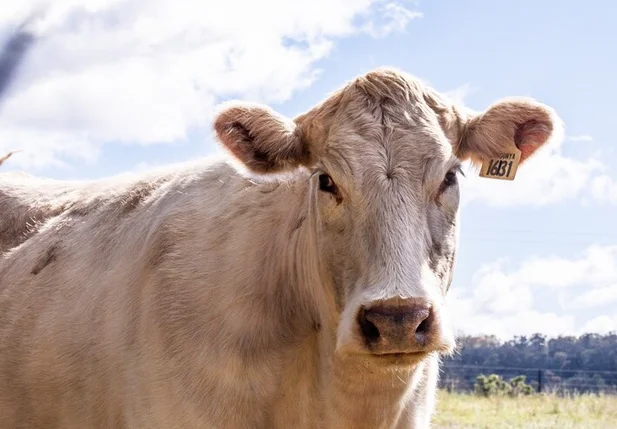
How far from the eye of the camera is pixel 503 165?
6.15 meters

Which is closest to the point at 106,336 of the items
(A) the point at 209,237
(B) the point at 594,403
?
(A) the point at 209,237

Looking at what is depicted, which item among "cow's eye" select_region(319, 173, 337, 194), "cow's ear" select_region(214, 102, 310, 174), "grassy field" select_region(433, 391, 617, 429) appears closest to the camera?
"cow's eye" select_region(319, 173, 337, 194)

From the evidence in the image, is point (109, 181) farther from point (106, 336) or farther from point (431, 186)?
point (431, 186)

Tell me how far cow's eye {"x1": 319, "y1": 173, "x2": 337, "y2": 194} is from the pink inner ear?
4.16ft

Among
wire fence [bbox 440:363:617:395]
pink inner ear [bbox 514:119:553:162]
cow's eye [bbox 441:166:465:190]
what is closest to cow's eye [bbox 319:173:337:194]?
cow's eye [bbox 441:166:465:190]

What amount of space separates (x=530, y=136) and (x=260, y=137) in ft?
5.18

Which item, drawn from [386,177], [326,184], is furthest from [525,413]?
[386,177]

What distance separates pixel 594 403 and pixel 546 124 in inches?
528

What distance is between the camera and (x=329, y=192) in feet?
18.2

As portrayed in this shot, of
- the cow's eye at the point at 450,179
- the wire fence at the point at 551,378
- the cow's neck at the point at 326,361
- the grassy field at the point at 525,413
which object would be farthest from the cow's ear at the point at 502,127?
the wire fence at the point at 551,378

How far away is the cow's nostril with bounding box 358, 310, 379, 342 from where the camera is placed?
489 cm

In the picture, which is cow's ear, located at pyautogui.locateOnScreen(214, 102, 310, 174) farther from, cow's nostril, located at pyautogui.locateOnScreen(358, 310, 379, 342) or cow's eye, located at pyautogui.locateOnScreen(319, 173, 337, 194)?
cow's nostril, located at pyautogui.locateOnScreen(358, 310, 379, 342)

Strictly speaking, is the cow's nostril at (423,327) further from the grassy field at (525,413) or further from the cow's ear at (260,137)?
the grassy field at (525,413)

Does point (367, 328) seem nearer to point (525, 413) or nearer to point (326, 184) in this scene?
point (326, 184)
